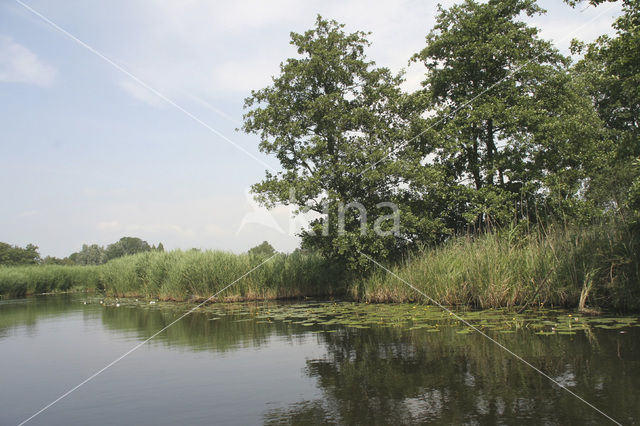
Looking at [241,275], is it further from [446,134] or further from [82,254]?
[82,254]

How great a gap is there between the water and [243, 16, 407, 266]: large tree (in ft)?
19.5

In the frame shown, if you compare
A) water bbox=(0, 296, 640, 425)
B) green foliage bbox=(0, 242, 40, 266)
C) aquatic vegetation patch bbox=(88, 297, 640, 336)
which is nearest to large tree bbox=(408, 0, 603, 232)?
aquatic vegetation patch bbox=(88, 297, 640, 336)

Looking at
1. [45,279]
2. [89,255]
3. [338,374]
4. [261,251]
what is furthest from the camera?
[89,255]

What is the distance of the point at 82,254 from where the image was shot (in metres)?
111

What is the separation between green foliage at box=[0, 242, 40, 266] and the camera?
7119 centimetres

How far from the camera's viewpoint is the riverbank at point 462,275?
1077cm

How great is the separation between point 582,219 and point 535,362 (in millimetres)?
17513

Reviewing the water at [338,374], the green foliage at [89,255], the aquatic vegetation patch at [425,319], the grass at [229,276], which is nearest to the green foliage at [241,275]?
the grass at [229,276]

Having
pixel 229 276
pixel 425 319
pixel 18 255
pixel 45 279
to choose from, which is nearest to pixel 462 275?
pixel 425 319

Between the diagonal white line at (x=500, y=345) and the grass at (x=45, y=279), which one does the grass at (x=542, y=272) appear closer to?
the diagonal white line at (x=500, y=345)

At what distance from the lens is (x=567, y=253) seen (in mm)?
11641

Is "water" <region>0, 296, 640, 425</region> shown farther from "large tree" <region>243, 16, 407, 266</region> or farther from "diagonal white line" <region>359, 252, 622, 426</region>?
"large tree" <region>243, 16, 407, 266</region>

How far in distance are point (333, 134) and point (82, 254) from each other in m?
111

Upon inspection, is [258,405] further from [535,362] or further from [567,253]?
[567,253]
